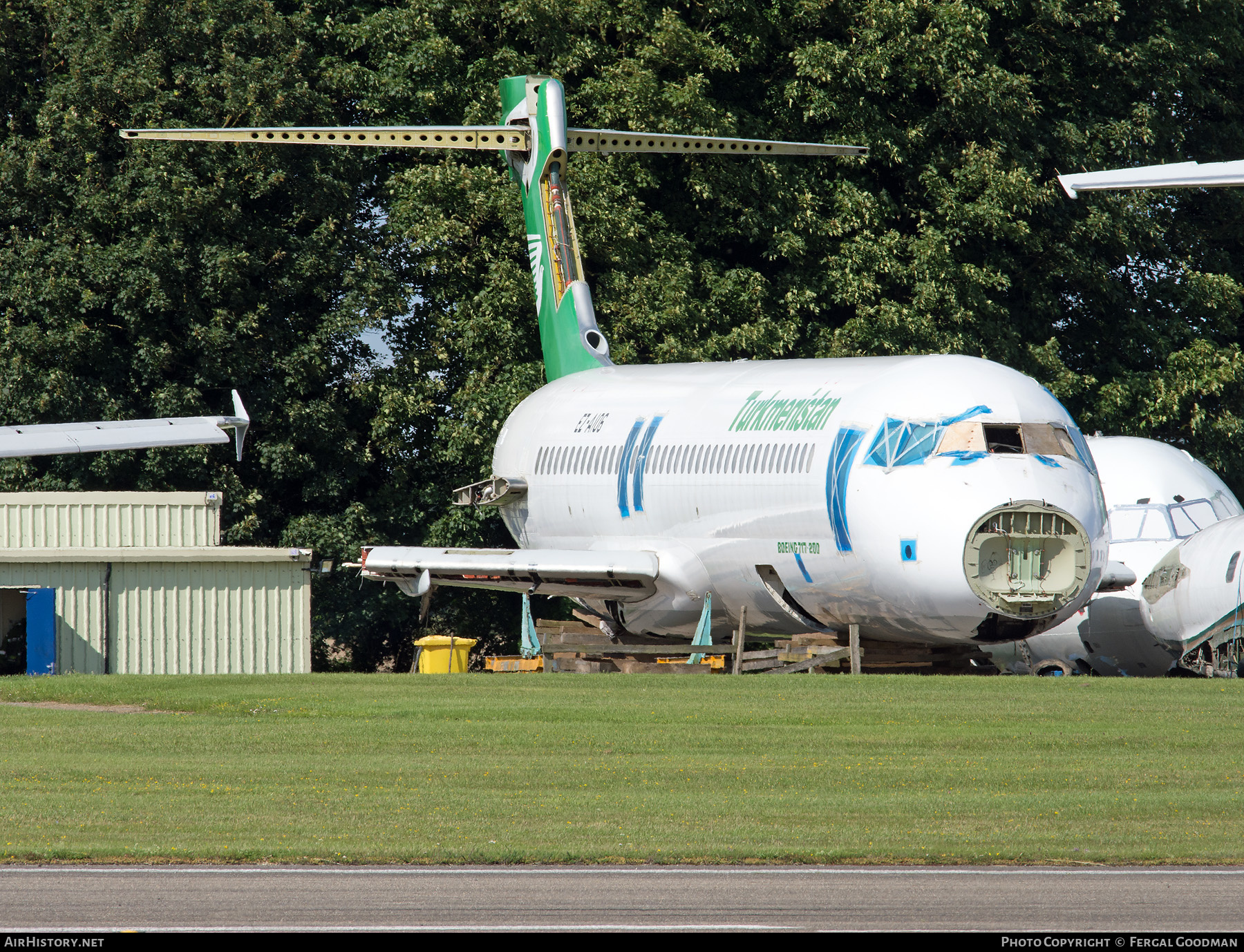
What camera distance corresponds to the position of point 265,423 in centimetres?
4303

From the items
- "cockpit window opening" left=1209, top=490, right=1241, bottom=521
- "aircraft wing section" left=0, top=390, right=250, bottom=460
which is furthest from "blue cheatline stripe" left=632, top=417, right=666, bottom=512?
"aircraft wing section" left=0, top=390, right=250, bottom=460

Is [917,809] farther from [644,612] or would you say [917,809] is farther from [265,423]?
[265,423]

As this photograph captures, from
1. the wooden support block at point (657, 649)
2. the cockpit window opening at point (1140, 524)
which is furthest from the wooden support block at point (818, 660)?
the cockpit window opening at point (1140, 524)

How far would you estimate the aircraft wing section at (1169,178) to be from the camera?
15.1 meters

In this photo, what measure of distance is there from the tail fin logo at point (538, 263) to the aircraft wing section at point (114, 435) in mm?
16598

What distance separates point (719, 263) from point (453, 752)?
2826cm

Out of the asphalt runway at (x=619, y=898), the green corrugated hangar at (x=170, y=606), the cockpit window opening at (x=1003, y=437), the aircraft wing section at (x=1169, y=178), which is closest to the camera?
the asphalt runway at (x=619, y=898)

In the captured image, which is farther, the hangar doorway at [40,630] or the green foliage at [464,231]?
the green foliage at [464,231]

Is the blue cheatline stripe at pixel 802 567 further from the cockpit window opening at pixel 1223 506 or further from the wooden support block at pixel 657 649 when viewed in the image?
the cockpit window opening at pixel 1223 506

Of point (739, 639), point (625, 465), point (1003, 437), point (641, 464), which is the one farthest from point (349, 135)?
point (1003, 437)

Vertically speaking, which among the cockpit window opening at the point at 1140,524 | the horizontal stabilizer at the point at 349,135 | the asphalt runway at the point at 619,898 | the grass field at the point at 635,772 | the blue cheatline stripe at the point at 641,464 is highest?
the horizontal stabilizer at the point at 349,135

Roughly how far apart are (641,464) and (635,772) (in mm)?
14562

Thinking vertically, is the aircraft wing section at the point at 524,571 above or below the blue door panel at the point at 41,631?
above

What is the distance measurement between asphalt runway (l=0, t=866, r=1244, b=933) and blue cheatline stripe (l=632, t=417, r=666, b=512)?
19236 millimetres
